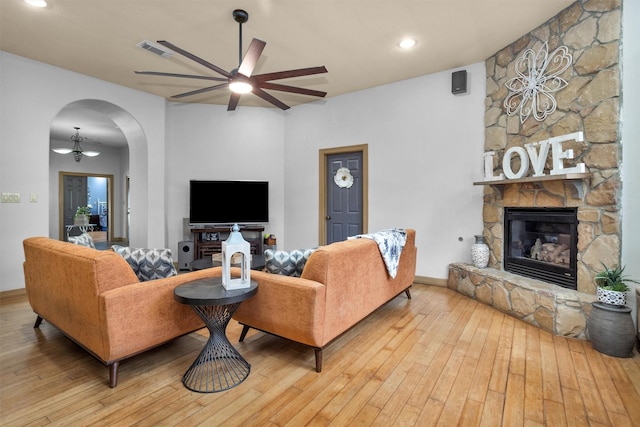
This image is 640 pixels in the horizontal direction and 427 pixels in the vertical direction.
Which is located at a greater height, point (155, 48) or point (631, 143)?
point (155, 48)

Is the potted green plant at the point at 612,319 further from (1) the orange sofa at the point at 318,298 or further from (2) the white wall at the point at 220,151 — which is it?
(2) the white wall at the point at 220,151

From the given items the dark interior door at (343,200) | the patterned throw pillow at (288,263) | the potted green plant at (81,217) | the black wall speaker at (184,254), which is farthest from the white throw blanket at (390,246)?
the potted green plant at (81,217)

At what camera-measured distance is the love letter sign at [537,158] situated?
2.85 meters

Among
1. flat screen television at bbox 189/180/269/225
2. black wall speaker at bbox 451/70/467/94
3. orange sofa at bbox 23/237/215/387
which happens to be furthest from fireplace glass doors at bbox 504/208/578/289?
flat screen television at bbox 189/180/269/225

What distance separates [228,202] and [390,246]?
11.3 feet

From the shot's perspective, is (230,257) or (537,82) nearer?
(230,257)

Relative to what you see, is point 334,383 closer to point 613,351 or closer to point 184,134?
point 613,351

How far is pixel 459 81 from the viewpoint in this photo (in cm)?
415

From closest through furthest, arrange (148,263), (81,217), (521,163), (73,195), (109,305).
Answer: (109,305) < (148,263) < (521,163) < (81,217) < (73,195)

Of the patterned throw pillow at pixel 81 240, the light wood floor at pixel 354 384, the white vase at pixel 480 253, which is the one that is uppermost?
the patterned throw pillow at pixel 81 240

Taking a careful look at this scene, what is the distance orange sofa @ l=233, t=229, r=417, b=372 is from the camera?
212 cm

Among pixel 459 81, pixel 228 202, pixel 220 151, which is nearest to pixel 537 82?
pixel 459 81

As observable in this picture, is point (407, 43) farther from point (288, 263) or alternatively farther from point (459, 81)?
point (288, 263)

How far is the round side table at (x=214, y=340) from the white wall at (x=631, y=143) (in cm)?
298
